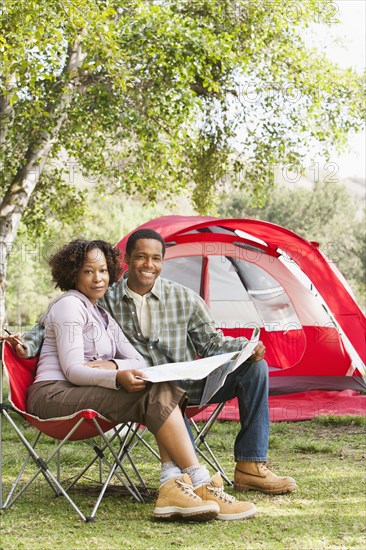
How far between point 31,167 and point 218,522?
5205 mm

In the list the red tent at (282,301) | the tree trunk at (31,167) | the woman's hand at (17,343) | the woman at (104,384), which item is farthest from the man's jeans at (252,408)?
the tree trunk at (31,167)

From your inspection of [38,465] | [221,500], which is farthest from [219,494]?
[38,465]

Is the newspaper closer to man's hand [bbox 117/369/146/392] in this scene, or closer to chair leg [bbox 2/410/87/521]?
man's hand [bbox 117/369/146/392]

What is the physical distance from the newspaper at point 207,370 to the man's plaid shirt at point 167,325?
229mm

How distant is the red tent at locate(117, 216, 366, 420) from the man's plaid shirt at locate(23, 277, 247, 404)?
1780 mm

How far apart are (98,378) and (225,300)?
3826 mm

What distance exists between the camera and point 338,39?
988cm

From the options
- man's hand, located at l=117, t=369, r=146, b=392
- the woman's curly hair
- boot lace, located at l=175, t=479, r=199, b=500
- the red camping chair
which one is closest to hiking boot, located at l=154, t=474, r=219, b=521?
boot lace, located at l=175, t=479, r=199, b=500

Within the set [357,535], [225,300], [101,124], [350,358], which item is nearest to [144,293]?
[357,535]

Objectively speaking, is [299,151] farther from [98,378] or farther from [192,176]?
[98,378]

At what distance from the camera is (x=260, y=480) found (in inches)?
114

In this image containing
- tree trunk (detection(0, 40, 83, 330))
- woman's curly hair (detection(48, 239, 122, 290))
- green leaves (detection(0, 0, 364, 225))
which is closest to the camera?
woman's curly hair (detection(48, 239, 122, 290))

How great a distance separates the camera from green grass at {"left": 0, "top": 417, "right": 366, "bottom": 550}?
226cm

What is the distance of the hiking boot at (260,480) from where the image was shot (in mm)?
2893
